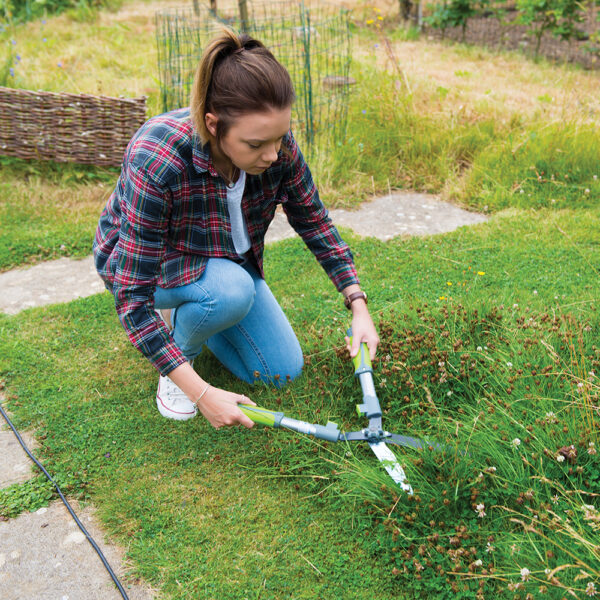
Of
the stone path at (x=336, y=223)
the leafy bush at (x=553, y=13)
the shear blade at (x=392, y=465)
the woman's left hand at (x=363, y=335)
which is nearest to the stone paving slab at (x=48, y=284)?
the stone path at (x=336, y=223)

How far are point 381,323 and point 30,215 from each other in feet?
9.47

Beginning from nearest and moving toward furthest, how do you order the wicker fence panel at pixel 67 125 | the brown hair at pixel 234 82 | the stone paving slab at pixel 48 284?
the brown hair at pixel 234 82 → the stone paving slab at pixel 48 284 → the wicker fence panel at pixel 67 125

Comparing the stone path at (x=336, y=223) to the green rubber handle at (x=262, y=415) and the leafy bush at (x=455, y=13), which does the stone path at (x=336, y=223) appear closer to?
the green rubber handle at (x=262, y=415)

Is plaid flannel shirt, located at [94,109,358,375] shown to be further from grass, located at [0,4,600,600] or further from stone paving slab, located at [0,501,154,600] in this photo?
stone paving slab, located at [0,501,154,600]

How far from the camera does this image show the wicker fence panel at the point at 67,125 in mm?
4512

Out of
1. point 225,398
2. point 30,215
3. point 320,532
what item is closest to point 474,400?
point 320,532

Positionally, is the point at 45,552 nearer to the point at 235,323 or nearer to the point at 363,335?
the point at 235,323

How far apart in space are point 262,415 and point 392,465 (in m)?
0.43

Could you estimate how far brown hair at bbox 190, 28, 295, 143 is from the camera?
72.2 inches

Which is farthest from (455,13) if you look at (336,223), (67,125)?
(67,125)

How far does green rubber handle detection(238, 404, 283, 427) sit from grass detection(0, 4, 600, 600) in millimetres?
266

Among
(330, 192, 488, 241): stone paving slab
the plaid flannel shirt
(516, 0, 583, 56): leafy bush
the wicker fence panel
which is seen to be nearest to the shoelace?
the plaid flannel shirt

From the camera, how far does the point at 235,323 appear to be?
2.52 m

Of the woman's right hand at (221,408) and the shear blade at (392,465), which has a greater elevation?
the woman's right hand at (221,408)
